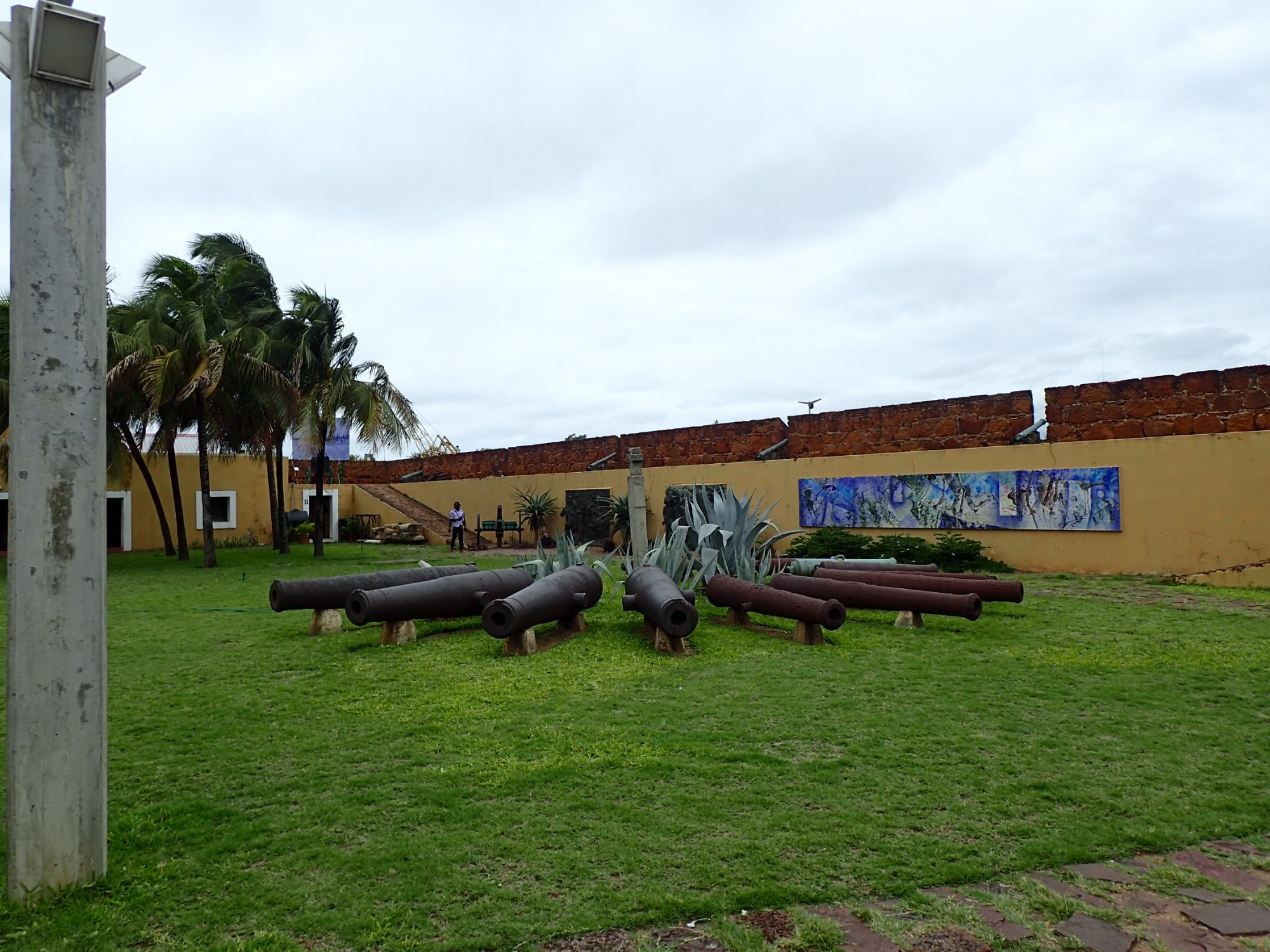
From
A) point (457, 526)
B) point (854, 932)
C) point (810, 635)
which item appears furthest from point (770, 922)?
point (457, 526)

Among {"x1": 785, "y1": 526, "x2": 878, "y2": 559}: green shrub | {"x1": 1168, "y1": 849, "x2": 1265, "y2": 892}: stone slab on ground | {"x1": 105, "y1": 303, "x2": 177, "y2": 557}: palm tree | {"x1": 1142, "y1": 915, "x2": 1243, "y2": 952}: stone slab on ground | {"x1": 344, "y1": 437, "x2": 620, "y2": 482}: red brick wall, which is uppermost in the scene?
{"x1": 105, "y1": 303, "x2": 177, "y2": 557}: palm tree

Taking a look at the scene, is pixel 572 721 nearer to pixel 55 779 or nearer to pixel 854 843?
pixel 854 843

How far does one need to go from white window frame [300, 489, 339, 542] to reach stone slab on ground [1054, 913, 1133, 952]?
2741 centimetres

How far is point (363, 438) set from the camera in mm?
18172

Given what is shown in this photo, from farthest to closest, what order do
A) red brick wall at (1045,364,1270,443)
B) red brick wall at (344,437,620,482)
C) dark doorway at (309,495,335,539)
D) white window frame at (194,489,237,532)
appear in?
dark doorway at (309,495,335,539), white window frame at (194,489,237,532), red brick wall at (344,437,620,482), red brick wall at (1045,364,1270,443)

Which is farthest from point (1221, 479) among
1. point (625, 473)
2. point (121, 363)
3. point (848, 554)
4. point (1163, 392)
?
point (121, 363)

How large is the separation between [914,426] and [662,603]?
409 inches

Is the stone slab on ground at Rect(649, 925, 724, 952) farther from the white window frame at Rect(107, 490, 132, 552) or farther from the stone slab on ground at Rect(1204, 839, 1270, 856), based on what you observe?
the white window frame at Rect(107, 490, 132, 552)

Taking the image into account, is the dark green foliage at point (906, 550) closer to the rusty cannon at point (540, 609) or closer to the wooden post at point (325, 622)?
the rusty cannon at point (540, 609)

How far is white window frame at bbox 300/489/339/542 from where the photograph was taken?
28.2m

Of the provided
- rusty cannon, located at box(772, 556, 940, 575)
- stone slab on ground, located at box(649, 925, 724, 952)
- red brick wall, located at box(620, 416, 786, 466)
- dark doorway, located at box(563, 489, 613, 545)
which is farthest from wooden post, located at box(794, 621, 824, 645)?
dark doorway, located at box(563, 489, 613, 545)

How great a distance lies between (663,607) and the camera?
665cm

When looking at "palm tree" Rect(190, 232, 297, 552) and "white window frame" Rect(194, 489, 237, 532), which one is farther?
"white window frame" Rect(194, 489, 237, 532)

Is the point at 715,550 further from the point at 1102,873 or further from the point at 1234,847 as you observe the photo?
the point at 1102,873
